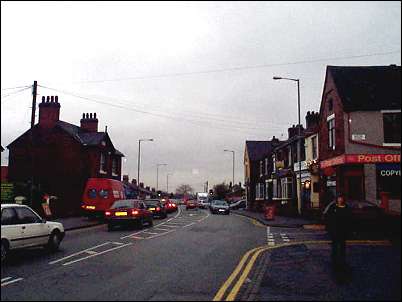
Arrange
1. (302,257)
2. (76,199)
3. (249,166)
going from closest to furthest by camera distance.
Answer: (302,257), (76,199), (249,166)

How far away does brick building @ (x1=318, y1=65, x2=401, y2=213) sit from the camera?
81.6 ft

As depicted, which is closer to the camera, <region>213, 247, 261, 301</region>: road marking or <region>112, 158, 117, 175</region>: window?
<region>213, 247, 261, 301</region>: road marking

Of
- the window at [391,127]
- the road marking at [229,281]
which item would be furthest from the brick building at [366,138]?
the road marking at [229,281]

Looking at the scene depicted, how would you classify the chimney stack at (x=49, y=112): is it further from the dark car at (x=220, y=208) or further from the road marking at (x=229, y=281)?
the road marking at (x=229, y=281)

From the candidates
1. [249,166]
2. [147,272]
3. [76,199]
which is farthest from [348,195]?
[249,166]

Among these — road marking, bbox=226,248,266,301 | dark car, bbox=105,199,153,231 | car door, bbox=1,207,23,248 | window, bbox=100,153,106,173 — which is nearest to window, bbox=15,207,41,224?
car door, bbox=1,207,23,248

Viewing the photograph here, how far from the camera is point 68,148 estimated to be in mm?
39656

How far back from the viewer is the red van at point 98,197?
29.4 metres

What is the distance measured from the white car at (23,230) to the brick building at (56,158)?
82.4ft

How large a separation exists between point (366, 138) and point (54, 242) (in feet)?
61.5

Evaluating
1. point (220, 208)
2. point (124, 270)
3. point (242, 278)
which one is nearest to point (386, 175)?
point (242, 278)

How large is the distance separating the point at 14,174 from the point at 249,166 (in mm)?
35170

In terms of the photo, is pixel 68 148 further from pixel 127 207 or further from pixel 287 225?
pixel 287 225

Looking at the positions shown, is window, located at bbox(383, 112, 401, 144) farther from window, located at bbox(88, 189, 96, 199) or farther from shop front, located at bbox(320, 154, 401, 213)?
window, located at bbox(88, 189, 96, 199)
